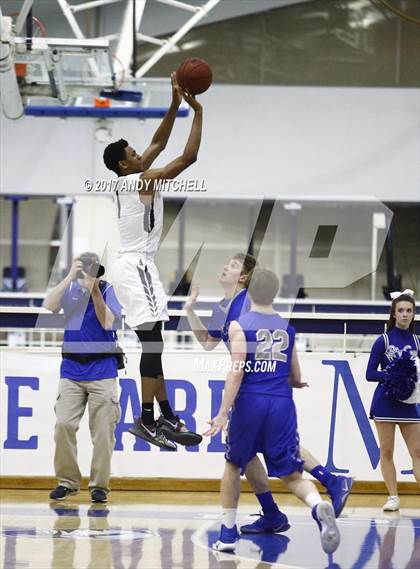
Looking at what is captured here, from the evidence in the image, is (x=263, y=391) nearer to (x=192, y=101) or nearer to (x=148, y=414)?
(x=148, y=414)

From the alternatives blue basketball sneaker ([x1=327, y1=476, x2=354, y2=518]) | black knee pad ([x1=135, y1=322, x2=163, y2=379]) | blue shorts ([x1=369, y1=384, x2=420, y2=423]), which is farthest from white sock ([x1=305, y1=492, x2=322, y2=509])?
blue shorts ([x1=369, y1=384, x2=420, y2=423])

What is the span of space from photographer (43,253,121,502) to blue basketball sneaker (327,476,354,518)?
8.87 ft

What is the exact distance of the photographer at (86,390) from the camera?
964cm

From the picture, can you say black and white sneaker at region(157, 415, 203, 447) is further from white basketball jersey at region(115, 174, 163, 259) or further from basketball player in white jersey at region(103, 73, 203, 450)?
white basketball jersey at region(115, 174, 163, 259)

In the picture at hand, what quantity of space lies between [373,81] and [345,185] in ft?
6.48

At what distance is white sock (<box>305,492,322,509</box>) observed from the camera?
7.24 metres

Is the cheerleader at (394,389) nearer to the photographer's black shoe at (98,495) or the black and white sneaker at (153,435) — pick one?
the photographer's black shoe at (98,495)

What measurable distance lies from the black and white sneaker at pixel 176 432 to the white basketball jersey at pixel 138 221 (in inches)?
41.5

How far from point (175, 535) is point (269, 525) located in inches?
27.2

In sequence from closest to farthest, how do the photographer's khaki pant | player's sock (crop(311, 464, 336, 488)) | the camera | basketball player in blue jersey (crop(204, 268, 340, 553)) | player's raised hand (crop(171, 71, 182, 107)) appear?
player's raised hand (crop(171, 71, 182, 107)) < basketball player in blue jersey (crop(204, 268, 340, 553)) < player's sock (crop(311, 464, 336, 488)) < the camera < the photographer's khaki pant

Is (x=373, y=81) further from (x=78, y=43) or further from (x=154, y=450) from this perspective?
(x=154, y=450)

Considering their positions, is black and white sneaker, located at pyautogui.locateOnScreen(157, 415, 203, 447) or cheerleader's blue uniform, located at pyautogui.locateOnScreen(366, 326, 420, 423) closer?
black and white sneaker, located at pyautogui.locateOnScreen(157, 415, 203, 447)

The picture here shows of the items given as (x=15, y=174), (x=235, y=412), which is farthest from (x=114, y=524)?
(x=15, y=174)

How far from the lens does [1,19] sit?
11.7 meters
